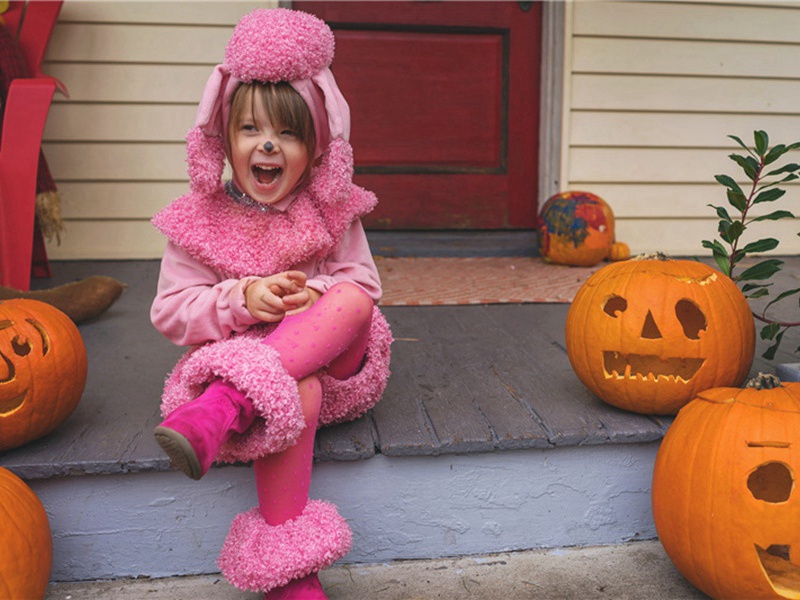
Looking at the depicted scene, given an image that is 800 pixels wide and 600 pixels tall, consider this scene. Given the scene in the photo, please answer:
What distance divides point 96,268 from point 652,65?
2.87 metres

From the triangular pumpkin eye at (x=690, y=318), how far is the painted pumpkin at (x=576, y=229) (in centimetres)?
186

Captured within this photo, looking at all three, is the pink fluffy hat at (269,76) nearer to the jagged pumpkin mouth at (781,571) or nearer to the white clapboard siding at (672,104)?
the jagged pumpkin mouth at (781,571)

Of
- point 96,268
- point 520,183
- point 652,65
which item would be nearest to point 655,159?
point 652,65

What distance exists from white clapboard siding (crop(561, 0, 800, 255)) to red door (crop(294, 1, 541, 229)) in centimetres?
24

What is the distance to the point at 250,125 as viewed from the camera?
1.48m

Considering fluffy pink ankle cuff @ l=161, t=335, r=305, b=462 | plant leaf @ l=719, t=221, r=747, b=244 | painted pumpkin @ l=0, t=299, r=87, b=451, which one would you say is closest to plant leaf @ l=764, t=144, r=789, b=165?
plant leaf @ l=719, t=221, r=747, b=244

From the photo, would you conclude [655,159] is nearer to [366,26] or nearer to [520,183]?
[520,183]

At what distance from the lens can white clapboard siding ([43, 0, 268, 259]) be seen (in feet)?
11.3

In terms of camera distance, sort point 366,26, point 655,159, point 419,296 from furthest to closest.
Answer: point 655,159 < point 366,26 < point 419,296

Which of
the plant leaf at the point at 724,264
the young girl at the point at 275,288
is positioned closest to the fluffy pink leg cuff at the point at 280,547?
the young girl at the point at 275,288

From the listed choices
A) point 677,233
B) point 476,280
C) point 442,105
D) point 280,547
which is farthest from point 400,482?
point 677,233

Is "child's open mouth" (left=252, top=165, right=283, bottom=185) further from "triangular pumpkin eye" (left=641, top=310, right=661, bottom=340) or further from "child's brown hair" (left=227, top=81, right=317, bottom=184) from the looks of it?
"triangular pumpkin eye" (left=641, top=310, right=661, bottom=340)

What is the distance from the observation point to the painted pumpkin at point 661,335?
5.26 ft

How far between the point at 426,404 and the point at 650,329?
0.52 metres
